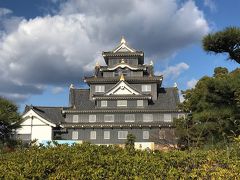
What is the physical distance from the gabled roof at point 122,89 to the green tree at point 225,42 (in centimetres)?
3663

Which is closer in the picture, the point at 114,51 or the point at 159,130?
the point at 159,130

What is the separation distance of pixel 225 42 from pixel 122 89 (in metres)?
37.5

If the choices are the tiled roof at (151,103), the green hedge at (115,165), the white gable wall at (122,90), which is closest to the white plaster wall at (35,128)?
the tiled roof at (151,103)

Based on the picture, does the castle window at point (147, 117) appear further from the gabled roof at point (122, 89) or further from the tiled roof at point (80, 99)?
the tiled roof at point (80, 99)

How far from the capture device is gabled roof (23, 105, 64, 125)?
50.6 meters

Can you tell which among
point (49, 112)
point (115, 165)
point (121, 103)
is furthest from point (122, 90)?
point (115, 165)

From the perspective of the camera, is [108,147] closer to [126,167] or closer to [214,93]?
[126,167]

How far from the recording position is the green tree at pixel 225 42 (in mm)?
12789

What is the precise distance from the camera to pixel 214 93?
18.2 metres

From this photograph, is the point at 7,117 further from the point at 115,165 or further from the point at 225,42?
the point at 115,165

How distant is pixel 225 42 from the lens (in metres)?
13.0

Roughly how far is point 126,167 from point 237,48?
8617mm

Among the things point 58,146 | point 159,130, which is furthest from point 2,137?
point 58,146

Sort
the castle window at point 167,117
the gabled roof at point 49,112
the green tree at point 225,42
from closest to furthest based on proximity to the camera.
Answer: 1. the green tree at point 225,42
2. the castle window at point 167,117
3. the gabled roof at point 49,112
